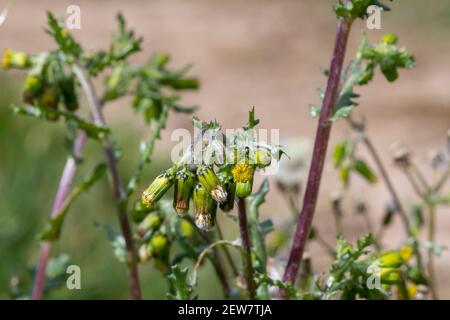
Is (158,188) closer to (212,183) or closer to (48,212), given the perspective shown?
(212,183)

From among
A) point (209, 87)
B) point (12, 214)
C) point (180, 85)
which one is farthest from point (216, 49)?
point (180, 85)

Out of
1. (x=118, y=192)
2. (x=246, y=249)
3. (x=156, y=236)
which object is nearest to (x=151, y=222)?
(x=156, y=236)

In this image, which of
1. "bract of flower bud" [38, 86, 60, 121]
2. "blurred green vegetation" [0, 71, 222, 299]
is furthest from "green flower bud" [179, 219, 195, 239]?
"blurred green vegetation" [0, 71, 222, 299]

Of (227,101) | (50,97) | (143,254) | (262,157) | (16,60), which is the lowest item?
(143,254)

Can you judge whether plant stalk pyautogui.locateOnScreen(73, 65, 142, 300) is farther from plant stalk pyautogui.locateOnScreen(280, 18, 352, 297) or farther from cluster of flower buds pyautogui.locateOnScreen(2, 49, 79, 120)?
plant stalk pyautogui.locateOnScreen(280, 18, 352, 297)

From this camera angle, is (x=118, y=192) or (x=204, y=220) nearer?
(x=204, y=220)
